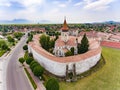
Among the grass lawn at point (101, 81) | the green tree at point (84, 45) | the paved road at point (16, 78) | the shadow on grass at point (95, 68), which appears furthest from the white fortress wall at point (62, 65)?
the green tree at point (84, 45)

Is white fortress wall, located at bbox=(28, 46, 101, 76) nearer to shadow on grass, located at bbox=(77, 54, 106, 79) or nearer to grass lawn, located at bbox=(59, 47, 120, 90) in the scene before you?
shadow on grass, located at bbox=(77, 54, 106, 79)

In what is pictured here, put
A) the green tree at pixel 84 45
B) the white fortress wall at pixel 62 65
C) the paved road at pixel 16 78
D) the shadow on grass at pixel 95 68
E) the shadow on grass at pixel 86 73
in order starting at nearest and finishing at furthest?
the paved road at pixel 16 78, the shadow on grass at pixel 86 73, the white fortress wall at pixel 62 65, the shadow on grass at pixel 95 68, the green tree at pixel 84 45

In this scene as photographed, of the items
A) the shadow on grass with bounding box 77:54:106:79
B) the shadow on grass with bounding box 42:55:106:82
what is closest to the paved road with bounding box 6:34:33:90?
the shadow on grass with bounding box 42:55:106:82

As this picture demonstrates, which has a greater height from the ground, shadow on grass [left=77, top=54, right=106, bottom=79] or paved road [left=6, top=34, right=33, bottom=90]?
shadow on grass [left=77, top=54, right=106, bottom=79]

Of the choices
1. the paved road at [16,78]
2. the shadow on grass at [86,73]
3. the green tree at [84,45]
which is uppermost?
the green tree at [84,45]

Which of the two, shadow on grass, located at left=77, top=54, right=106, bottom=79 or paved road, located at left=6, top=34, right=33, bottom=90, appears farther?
shadow on grass, located at left=77, top=54, right=106, bottom=79

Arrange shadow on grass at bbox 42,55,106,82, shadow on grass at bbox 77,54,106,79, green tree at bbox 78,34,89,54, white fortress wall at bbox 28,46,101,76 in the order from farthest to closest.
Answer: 1. green tree at bbox 78,34,89,54
2. shadow on grass at bbox 77,54,106,79
3. white fortress wall at bbox 28,46,101,76
4. shadow on grass at bbox 42,55,106,82

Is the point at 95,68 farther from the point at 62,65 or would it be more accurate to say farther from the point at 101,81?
the point at 62,65

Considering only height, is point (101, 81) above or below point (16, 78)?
above

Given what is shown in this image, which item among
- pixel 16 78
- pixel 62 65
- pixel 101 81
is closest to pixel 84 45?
pixel 62 65

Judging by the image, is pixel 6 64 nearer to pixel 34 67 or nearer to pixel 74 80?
pixel 34 67

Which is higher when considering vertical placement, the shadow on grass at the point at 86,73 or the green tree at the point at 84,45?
the green tree at the point at 84,45

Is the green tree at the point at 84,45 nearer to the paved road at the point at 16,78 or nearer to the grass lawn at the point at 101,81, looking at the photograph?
the grass lawn at the point at 101,81
